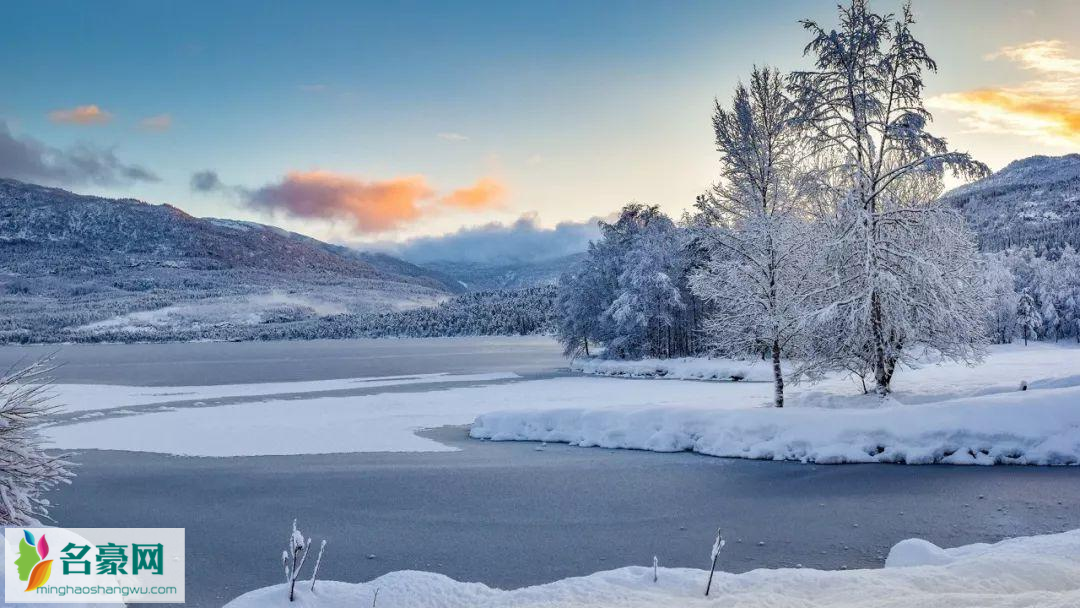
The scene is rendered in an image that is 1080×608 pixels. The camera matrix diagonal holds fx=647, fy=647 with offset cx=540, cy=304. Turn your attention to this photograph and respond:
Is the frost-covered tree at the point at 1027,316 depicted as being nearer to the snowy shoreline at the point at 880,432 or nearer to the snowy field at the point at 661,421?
the snowy field at the point at 661,421

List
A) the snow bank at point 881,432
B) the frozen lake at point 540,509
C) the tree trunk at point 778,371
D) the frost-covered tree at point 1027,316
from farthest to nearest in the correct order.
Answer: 1. the frost-covered tree at point 1027,316
2. the tree trunk at point 778,371
3. the snow bank at point 881,432
4. the frozen lake at point 540,509

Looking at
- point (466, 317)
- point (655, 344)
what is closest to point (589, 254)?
point (655, 344)

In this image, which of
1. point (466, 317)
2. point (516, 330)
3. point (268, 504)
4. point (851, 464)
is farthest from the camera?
point (466, 317)

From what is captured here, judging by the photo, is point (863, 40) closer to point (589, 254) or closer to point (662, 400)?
point (662, 400)

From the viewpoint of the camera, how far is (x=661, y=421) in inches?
739

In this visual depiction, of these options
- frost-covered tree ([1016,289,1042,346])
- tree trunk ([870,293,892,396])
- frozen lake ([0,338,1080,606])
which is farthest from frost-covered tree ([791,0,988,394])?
frost-covered tree ([1016,289,1042,346])

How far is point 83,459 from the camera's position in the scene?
59.5 ft

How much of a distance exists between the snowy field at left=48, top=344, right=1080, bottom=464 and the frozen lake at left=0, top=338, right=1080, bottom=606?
0.98 m

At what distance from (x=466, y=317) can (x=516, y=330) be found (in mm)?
25166

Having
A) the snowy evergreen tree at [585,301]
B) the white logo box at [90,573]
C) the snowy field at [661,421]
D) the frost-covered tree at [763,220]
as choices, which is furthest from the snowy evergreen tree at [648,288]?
the white logo box at [90,573]

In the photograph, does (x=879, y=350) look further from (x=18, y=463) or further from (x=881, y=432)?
(x=18, y=463)

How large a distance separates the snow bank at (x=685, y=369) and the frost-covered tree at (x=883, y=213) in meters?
20.3

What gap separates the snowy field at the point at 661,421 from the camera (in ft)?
50.2

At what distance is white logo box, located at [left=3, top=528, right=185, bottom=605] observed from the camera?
5.90 m
